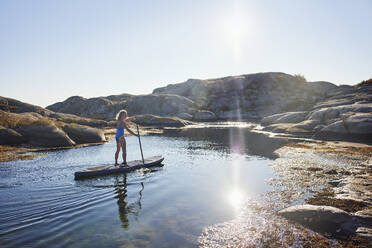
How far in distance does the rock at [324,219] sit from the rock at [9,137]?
30.7m

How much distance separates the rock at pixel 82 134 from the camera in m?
33.5

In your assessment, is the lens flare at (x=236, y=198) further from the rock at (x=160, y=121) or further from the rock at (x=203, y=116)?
the rock at (x=203, y=116)

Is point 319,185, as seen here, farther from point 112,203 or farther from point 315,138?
point 315,138

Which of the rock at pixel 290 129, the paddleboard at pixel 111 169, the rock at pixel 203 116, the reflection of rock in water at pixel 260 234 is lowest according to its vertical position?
the reflection of rock in water at pixel 260 234

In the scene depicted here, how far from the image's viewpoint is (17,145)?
90.7 ft

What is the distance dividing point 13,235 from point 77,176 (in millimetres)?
7895

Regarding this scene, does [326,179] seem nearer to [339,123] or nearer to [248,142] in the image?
[248,142]

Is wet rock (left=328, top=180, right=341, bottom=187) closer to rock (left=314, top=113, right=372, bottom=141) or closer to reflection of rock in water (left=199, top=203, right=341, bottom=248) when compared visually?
reflection of rock in water (left=199, top=203, right=341, bottom=248)

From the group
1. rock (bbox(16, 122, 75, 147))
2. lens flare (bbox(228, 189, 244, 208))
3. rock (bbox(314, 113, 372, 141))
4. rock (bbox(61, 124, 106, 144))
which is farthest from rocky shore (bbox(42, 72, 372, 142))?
lens flare (bbox(228, 189, 244, 208))

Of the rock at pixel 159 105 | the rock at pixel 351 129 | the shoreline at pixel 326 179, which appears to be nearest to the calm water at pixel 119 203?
the shoreline at pixel 326 179

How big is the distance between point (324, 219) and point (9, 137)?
32531 mm

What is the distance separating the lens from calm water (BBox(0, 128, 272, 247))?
27.2 ft

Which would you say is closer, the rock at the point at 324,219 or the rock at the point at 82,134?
the rock at the point at 324,219

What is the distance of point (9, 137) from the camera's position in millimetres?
27500
